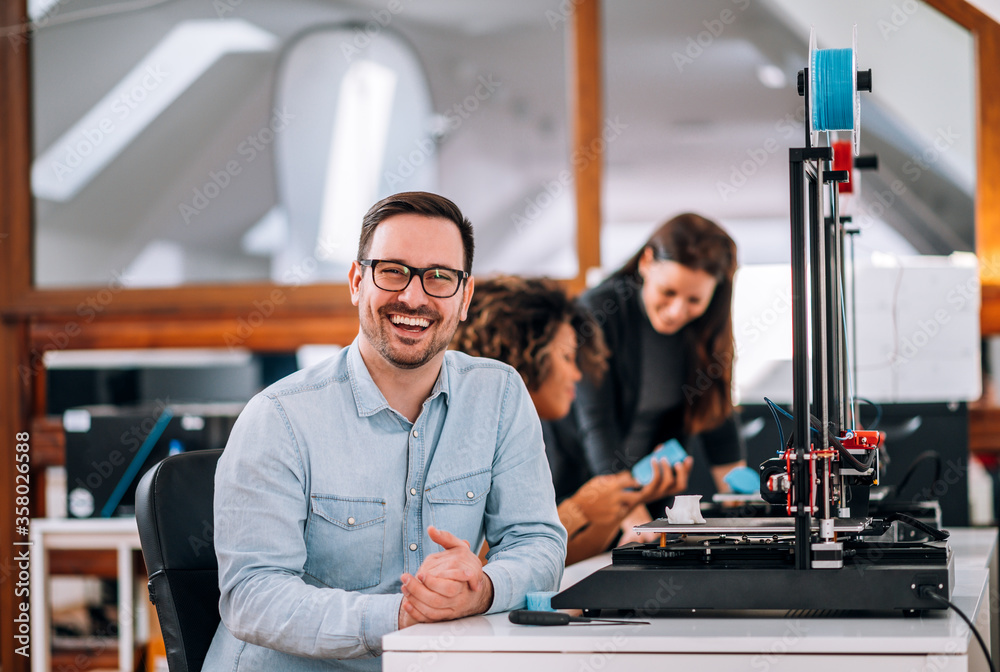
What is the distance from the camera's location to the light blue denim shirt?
53.2 inches

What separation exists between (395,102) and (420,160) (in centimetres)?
23

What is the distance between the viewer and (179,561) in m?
1.51

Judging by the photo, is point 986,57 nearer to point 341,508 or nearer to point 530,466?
point 530,466

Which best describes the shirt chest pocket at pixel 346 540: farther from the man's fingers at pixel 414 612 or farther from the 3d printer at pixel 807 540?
the 3d printer at pixel 807 540

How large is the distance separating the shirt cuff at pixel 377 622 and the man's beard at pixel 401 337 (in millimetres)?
364

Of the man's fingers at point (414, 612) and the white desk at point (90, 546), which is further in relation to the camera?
the white desk at point (90, 546)

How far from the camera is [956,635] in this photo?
1.10 meters

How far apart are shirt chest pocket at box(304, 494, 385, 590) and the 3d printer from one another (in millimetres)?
330

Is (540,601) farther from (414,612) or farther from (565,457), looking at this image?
(565,457)

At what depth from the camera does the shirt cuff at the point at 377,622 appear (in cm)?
132

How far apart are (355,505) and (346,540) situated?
52mm

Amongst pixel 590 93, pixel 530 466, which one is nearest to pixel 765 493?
pixel 530 466

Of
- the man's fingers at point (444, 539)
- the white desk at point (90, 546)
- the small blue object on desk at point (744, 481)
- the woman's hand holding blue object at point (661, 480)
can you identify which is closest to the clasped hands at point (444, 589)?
the man's fingers at point (444, 539)

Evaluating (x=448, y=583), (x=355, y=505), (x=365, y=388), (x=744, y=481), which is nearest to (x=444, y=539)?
(x=448, y=583)
